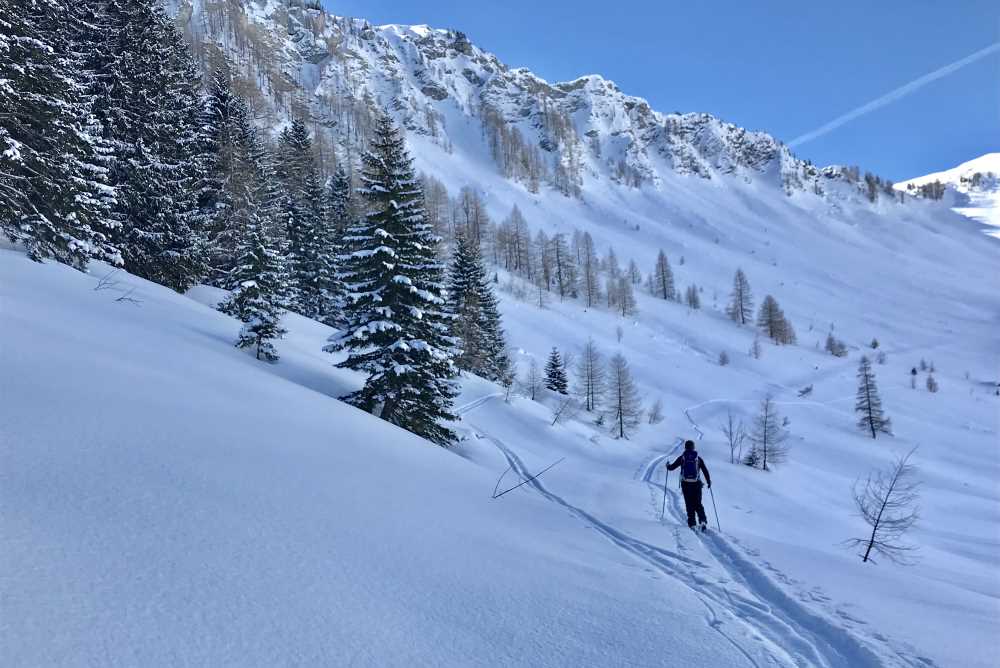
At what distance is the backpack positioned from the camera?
10.4 m

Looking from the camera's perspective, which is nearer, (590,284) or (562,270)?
(590,284)

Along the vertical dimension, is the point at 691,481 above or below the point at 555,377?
below

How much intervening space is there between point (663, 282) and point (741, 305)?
1788 centimetres

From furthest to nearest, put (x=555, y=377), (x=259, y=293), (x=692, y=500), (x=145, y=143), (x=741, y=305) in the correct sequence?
(x=741, y=305) → (x=555, y=377) → (x=145, y=143) → (x=259, y=293) → (x=692, y=500)

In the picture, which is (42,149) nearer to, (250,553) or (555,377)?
(250,553)

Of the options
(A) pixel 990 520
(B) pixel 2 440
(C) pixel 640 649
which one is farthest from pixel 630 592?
(A) pixel 990 520

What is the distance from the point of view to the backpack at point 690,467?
34.0 feet

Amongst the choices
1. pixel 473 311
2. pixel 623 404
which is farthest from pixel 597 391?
pixel 473 311

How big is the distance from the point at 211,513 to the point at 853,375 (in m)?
90.2

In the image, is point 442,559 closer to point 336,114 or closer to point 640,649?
point 640,649

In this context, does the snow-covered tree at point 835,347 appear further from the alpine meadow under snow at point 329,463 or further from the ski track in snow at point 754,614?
the ski track in snow at point 754,614

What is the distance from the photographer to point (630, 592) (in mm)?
4891

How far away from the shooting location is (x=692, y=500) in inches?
405

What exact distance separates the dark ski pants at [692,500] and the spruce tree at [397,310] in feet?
27.1
